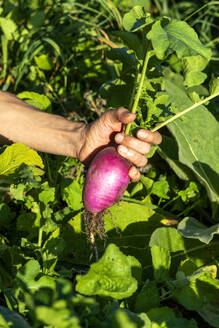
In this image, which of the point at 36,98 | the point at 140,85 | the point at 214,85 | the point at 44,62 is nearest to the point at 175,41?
the point at 140,85

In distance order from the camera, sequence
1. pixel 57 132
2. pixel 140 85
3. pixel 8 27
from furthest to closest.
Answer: pixel 8 27 < pixel 57 132 < pixel 140 85

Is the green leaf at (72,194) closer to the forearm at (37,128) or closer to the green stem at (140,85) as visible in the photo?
the forearm at (37,128)

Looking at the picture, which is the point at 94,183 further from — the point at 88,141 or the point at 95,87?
the point at 95,87

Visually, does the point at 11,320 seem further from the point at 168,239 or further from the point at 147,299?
the point at 168,239

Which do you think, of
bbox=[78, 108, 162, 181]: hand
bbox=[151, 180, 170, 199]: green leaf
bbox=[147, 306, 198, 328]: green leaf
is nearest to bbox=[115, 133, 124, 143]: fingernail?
bbox=[78, 108, 162, 181]: hand

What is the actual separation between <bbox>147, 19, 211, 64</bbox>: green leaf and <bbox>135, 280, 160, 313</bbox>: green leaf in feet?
2.45

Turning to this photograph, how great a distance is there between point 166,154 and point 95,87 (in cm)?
99

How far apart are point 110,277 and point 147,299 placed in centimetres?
21

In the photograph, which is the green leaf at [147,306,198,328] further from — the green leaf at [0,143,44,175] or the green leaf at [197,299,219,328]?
the green leaf at [0,143,44,175]

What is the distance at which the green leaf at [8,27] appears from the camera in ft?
9.43

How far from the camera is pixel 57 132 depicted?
207 centimetres

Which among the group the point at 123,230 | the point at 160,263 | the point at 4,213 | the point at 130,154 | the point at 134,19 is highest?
the point at 134,19

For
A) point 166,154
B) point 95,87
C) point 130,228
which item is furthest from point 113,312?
point 95,87

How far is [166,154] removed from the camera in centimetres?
228
